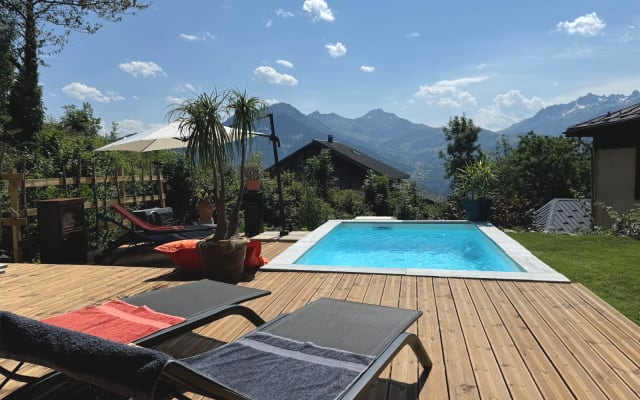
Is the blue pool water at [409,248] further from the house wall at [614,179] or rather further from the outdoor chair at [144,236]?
the house wall at [614,179]

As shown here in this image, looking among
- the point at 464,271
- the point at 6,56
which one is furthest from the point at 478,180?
the point at 6,56

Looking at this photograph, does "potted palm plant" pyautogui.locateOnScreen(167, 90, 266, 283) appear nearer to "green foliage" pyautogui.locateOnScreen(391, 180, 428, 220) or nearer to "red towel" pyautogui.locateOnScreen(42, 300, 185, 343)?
"red towel" pyautogui.locateOnScreen(42, 300, 185, 343)

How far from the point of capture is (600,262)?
5.26 meters

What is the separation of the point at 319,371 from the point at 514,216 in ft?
30.2

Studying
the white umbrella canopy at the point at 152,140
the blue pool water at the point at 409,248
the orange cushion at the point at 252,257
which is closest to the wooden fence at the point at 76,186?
the white umbrella canopy at the point at 152,140

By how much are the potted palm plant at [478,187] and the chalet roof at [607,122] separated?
301cm

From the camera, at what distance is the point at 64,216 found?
5.88 metres

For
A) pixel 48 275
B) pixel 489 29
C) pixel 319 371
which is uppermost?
pixel 489 29

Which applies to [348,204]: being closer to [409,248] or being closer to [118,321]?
[409,248]

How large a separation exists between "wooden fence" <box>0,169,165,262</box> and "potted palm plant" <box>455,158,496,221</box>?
22.9ft

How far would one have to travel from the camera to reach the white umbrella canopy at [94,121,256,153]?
5.95 m

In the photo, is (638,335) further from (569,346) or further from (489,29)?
(489,29)

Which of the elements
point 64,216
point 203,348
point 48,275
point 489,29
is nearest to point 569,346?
point 203,348

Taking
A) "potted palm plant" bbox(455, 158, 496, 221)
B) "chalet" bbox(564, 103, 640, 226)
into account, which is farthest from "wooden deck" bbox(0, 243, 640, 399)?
"chalet" bbox(564, 103, 640, 226)
